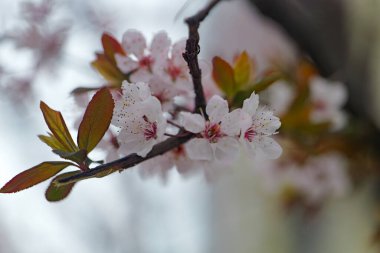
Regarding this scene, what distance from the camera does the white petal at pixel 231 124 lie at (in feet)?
1.40

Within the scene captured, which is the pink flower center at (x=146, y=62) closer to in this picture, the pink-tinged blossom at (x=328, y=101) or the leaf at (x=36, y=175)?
the leaf at (x=36, y=175)

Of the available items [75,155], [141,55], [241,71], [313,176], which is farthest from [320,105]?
[75,155]

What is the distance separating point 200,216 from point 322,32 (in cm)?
152

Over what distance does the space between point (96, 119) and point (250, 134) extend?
0.12 metres

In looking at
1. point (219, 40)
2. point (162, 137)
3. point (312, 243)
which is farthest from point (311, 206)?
point (219, 40)

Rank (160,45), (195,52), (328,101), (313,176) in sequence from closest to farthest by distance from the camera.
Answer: (195,52), (160,45), (328,101), (313,176)

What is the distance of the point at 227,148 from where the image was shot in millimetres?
440

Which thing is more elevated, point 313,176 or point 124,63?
point 124,63

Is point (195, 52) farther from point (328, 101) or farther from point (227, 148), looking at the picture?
point (328, 101)

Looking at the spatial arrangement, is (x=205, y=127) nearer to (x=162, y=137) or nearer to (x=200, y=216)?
(x=162, y=137)

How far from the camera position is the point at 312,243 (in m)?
2.12

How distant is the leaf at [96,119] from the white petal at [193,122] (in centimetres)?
6

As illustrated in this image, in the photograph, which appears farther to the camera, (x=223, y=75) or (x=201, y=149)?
(x=223, y=75)

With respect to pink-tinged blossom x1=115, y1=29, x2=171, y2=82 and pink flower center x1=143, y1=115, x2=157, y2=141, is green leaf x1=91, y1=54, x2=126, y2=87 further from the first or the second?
pink flower center x1=143, y1=115, x2=157, y2=141
